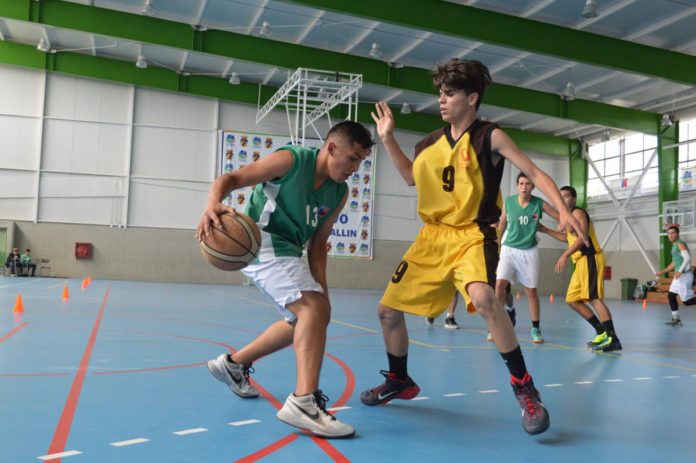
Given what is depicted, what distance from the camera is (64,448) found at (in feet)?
8.98

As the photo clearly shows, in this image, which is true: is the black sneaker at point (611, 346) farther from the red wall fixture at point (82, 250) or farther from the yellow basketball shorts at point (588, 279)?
Result: the red wall fixture at point (82, 250)

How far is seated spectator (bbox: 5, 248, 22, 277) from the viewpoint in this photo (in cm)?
2317

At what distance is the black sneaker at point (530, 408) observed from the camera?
3231mm

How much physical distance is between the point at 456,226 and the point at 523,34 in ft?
43.6

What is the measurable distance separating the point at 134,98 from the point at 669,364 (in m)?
23.2

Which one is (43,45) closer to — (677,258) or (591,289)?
(677,258)

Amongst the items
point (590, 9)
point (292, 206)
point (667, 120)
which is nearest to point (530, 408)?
point (292, 206)

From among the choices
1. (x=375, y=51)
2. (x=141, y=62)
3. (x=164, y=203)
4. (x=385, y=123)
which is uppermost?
(x=141, y=62)

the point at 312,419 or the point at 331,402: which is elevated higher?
the point at 312,419

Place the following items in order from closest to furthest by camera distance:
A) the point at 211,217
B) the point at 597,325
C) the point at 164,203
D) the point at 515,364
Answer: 1. the point at 211,217
2. the point at 515,364
3. the point at 597,325
4. the point at 164,203

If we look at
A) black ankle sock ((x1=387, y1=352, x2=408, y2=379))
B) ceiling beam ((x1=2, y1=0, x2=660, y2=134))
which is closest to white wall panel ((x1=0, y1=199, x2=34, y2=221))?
ceiling beam ((x1=2, y1=0, x2=660, y2=134))

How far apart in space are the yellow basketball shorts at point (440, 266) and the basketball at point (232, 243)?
0.85 m

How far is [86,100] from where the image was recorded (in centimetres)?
2491

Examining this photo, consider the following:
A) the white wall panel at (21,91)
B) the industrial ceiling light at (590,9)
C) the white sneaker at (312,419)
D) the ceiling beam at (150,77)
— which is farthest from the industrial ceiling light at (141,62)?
the white sneaker at (312,419)
